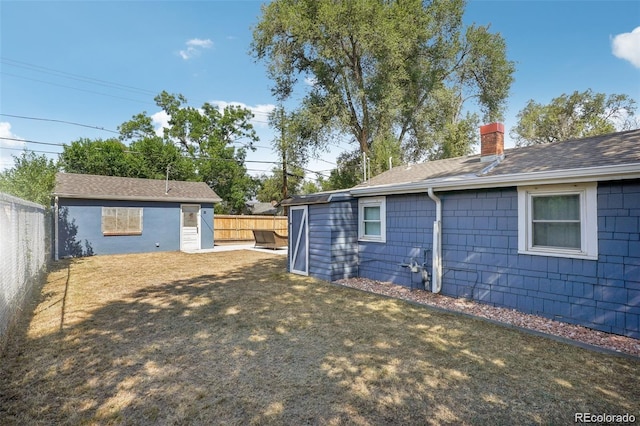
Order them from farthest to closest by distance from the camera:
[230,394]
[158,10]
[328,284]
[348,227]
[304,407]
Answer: [158,10] < [348,227] < [328,284] < [230,394] < [304,407]

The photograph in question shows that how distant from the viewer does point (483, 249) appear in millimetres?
5867

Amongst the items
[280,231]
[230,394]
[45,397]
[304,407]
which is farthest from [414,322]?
[280,231]

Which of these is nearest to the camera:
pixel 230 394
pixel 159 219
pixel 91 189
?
pixel 230 394

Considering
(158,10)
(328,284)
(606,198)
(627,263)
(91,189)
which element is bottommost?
(328,284)

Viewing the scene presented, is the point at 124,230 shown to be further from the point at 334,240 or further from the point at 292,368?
the point at 292,368

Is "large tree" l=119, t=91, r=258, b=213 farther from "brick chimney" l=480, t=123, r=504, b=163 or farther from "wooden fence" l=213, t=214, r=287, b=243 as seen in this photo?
"brick chimney" l=480, t=123, r=504, b=163

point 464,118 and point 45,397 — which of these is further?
point 464,118

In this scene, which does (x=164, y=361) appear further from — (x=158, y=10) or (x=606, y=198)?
(x=158, y=10)

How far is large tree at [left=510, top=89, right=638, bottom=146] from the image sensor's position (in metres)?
25.9

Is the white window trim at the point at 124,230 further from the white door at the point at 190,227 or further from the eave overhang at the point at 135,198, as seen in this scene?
the white door at the point at 190,227

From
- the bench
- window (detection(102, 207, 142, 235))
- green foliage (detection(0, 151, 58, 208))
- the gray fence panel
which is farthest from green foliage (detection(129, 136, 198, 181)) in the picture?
the gray fence panel

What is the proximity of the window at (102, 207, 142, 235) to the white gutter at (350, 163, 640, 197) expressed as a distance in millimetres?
12145

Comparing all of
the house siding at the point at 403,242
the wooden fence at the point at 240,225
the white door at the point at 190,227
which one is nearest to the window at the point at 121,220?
the white door at the point at 190,227

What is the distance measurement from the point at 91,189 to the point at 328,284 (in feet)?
39.4
